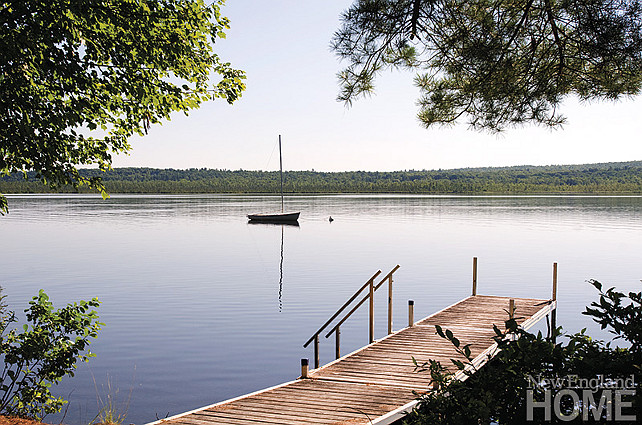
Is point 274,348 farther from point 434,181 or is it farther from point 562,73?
point 434,181

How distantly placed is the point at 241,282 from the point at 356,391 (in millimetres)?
19301

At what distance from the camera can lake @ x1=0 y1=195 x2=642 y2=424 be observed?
545 inches

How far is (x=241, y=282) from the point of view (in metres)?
27.0

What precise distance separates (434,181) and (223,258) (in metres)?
144

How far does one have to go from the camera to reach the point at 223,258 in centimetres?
3531

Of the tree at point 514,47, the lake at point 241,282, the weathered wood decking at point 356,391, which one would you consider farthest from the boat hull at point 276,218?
the tree at point 514,47

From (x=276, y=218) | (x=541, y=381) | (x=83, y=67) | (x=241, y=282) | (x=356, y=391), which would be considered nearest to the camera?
(x=541, y=381)

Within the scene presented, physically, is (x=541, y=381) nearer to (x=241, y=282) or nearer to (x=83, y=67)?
(x=83, y=67)

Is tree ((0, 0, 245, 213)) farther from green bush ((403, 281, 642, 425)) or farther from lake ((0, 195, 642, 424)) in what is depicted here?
lake ((0, 195, 642, 424))

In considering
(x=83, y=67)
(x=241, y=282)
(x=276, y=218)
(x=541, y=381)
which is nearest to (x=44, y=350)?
(x=83, y=67)

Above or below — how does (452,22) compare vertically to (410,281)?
above

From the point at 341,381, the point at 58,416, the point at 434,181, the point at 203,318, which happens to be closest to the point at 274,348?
the point at 203,318

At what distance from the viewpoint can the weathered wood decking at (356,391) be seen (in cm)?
709

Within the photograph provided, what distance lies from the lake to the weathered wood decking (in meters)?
3.84
